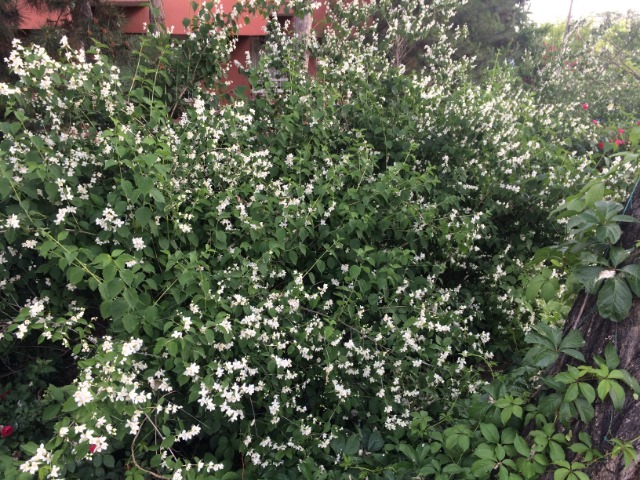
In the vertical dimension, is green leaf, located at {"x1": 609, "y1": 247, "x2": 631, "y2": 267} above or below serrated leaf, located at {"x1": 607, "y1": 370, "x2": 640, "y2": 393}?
above

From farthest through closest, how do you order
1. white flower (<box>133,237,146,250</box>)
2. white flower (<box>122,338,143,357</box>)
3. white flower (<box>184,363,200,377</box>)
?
white flower (<box>133,237,146,250</box>) < white flower (<box>184,363,200,377</box>) < white flower (<box>122,338,143,357</box>)

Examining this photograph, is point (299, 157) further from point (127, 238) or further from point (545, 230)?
point (545, 230)

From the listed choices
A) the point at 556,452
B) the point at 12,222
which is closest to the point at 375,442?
the point at 556,452

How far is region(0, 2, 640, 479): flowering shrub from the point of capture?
217 cm

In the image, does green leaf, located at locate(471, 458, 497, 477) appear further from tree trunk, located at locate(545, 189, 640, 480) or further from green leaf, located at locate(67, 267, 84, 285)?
green leaf, located at locate(67, 267, 84, 285)

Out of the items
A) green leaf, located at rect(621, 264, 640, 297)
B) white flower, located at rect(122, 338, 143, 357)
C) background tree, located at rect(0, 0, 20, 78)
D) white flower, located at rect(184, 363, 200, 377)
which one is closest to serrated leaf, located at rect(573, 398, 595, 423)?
green leaf, located at rect(621, 264, 640, 297)

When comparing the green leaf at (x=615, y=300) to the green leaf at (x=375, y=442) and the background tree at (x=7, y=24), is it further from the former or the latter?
the background tree at (x=7, y=24)

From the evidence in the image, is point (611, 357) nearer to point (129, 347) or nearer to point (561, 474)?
point (561, 474)

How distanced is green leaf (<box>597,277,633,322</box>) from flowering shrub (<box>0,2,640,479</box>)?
0.55 meters

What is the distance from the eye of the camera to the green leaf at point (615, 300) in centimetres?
183

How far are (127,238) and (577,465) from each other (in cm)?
235

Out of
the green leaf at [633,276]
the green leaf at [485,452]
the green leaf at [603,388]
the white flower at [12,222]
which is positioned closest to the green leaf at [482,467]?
the green leaf at [485,452]

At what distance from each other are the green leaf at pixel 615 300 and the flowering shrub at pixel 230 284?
549 millimetres

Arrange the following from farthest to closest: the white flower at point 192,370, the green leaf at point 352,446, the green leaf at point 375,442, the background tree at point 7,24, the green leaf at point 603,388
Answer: the background tree at point 7,24
the green leaf at point 375,442
the green leaf at point 352,446
the white flower at point 192,370
the green leaf at point 603,388
